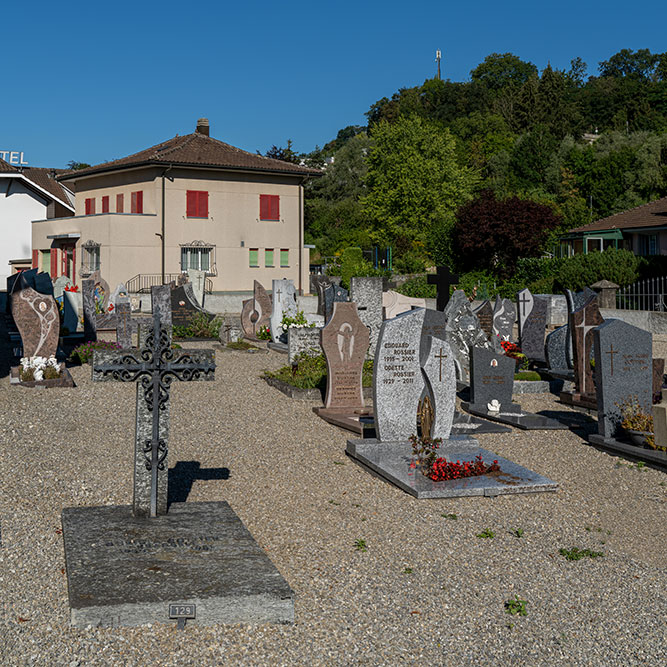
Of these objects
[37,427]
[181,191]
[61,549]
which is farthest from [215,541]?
[181,191]

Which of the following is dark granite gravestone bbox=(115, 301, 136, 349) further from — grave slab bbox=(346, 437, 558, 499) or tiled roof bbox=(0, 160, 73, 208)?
tiled roof bbox=(0, 160, 73, 208)

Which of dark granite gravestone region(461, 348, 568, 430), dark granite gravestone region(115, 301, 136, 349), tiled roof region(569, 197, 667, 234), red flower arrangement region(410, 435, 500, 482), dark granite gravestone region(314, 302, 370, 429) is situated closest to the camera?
red flower arrangement region(410, 435, 500, 482)

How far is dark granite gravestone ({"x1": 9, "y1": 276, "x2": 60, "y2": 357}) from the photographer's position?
13586mm

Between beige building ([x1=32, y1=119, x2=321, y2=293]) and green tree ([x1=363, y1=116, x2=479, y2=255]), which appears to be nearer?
beige building ([x1=32, y1=119, x2=321, y2=293])

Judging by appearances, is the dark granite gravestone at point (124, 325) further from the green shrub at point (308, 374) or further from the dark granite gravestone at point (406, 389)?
the dark granite gravestone at point (406, 389)

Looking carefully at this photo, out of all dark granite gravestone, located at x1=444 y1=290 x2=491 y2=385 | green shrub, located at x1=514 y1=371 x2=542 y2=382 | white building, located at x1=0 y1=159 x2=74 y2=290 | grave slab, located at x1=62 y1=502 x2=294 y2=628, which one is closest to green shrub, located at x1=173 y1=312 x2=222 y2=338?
dark granite gravestone, located at x1=444 y1=290 x2=491 y2=385

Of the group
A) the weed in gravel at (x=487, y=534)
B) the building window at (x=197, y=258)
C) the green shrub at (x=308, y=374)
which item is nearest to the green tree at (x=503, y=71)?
the building window at (x=197, y=258)

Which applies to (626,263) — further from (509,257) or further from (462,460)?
(462,460)

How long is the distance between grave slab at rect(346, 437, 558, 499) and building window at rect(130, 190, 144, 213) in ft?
102

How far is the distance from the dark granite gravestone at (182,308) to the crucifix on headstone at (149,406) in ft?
48.1

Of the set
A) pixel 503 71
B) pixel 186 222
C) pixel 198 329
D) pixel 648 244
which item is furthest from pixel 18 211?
pixel 503 71

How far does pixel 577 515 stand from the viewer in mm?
7469

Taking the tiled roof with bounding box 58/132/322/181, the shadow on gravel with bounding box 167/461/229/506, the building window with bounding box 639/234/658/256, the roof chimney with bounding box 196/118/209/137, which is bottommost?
the shadow on gravel with bounding box 167/461/229/506

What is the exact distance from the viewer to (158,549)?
5633 millimetres
